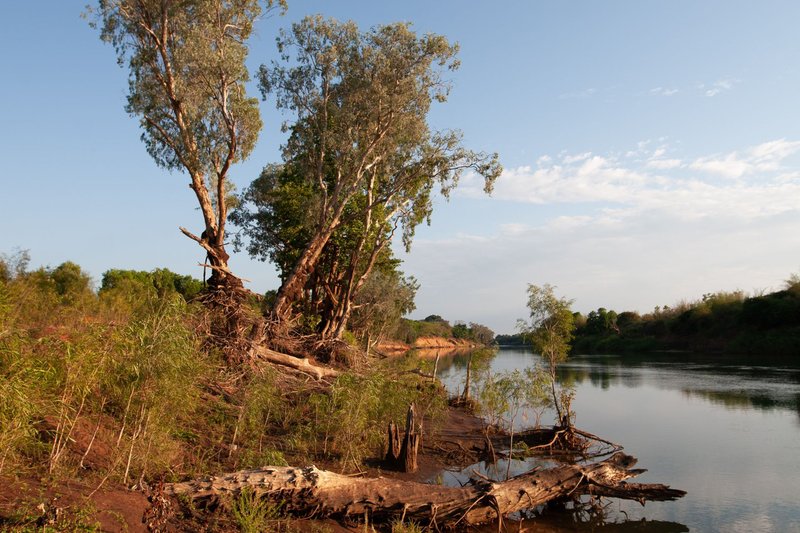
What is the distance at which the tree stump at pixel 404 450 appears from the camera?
12.4 metres

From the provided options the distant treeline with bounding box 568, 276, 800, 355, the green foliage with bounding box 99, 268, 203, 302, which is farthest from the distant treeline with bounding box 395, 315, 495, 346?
the green foliage with bounding box 99, 268, 203, 302

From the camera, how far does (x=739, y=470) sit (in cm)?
1409

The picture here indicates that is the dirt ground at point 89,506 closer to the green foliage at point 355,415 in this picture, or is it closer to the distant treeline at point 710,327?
the green foliage at point 355,415

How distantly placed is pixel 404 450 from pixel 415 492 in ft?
11.3

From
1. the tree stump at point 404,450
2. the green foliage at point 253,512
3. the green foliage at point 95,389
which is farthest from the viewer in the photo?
the tree stump at point 404,450

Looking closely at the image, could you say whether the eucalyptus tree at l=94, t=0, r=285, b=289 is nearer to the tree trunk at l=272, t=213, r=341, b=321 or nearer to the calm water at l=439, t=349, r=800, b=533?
the tree trunk at l=272, t=213, r=341, b=321

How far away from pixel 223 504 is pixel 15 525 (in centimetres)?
281

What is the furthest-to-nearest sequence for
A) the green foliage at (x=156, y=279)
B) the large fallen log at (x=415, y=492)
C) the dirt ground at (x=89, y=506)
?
the green foliage at (x=156, y=279) → the large fallen log at (x=415, y=492) → the dirt ground at (x=89, y=506)

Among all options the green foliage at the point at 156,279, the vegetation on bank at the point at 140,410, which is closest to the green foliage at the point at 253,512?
the vegetation on bank at the point at 140,410

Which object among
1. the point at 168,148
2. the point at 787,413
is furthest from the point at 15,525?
the point at 787,413

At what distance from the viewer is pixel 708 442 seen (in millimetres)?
17438

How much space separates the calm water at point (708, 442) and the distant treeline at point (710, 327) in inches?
739

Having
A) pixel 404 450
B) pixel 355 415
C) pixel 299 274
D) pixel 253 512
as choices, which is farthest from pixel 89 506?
pixel 299 274

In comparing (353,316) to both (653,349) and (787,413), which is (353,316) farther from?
(653,349)
